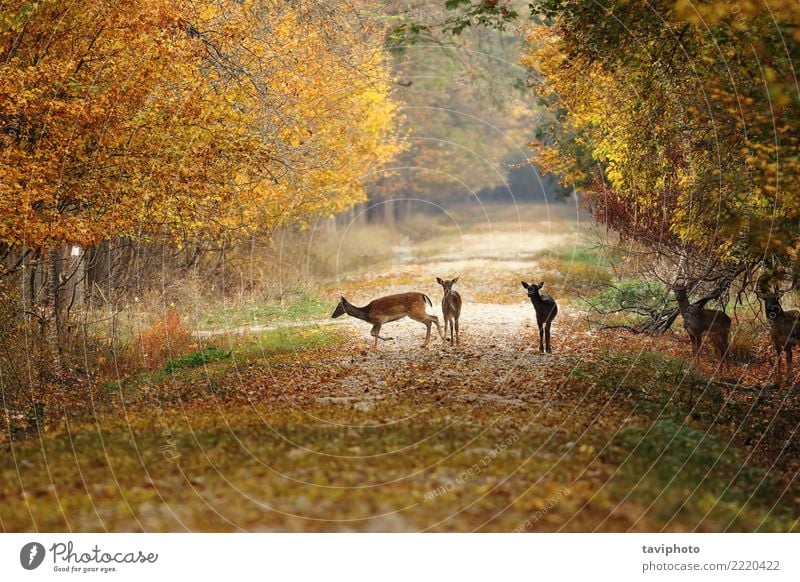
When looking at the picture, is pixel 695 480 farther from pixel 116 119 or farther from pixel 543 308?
pixel 116 119

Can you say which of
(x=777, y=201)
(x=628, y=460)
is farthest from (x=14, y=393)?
(x=777, y=201)

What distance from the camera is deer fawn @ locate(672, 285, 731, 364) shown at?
16938 millimetres

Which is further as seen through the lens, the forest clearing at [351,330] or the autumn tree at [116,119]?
the autumn tree at [116,119]

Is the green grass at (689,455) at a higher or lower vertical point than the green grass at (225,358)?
lower

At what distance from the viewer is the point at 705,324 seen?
1720cm

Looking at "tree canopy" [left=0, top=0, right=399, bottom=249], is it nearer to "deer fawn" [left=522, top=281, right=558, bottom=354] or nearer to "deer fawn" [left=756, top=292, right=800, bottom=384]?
"deer fawn" [left=522, top=281, right=558, bottom=354]

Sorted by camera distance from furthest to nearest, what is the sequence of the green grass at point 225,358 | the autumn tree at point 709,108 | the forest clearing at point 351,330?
the green grass at point 225,358, the autumn tree at point 709,108, the forest clearing at point 351,330

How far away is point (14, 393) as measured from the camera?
15.3 m

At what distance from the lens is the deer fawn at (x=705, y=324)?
1694 centimetres

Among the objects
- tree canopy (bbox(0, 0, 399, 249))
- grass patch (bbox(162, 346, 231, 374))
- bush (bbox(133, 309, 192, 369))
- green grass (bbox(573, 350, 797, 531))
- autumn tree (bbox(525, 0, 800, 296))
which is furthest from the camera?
bush (bbox(133, 309, 192, 369))

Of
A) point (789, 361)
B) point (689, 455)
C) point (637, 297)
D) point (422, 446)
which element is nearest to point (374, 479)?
point (422, 446)

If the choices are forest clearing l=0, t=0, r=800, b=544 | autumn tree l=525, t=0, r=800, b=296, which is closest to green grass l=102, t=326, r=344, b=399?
forest clearing l=0, t=0, r=800, b=544

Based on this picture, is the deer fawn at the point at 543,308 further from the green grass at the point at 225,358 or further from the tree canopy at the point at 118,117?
the tree canopy at the point at 118,117

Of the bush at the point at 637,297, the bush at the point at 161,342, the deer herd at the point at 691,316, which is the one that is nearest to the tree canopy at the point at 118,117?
the bush at the point at 161,342
